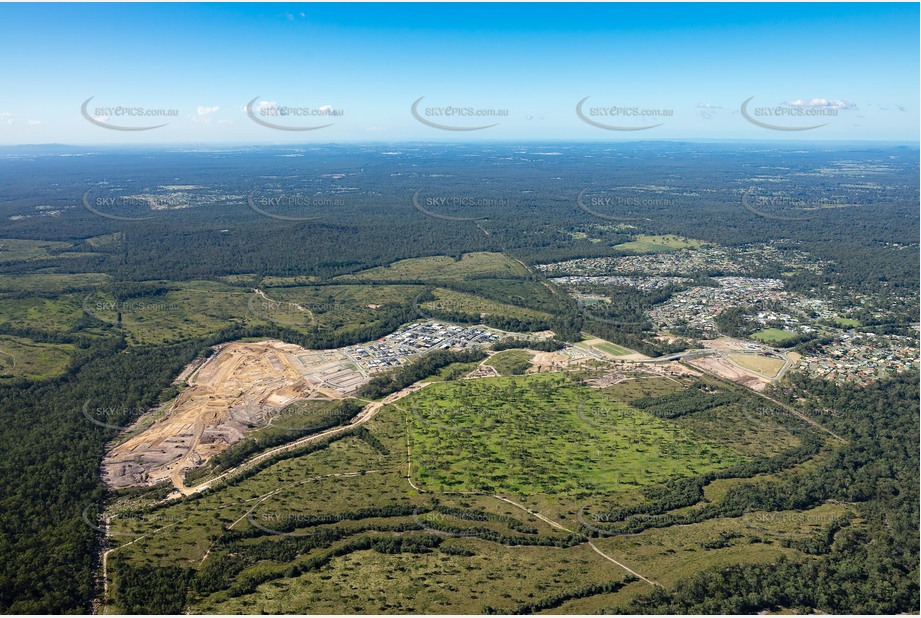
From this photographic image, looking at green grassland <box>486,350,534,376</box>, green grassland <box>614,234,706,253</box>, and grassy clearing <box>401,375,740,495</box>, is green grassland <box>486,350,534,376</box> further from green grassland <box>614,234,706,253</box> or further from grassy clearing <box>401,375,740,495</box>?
green grassland <box>614,234,706,253</box>

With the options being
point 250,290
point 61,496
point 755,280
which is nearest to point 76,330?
→ point 250,290

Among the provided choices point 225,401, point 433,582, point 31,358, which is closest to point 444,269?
point 225,401

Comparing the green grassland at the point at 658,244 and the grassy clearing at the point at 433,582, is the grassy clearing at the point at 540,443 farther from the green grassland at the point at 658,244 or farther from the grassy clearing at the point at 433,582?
the green grassland at the point at 658,244

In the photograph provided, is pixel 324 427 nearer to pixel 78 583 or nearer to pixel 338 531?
pixel 338 531

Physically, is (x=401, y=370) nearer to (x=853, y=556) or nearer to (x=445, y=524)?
(x=445, y=524)

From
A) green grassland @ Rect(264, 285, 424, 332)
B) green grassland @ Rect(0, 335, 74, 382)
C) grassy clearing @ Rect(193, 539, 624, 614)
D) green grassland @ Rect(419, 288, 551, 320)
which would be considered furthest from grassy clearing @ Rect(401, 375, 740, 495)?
green grassland @ Rect(0, 335, 74, 382)

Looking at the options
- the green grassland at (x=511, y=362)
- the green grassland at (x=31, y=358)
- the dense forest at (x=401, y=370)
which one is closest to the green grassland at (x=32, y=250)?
the dense forest at (x=401, y=370)
